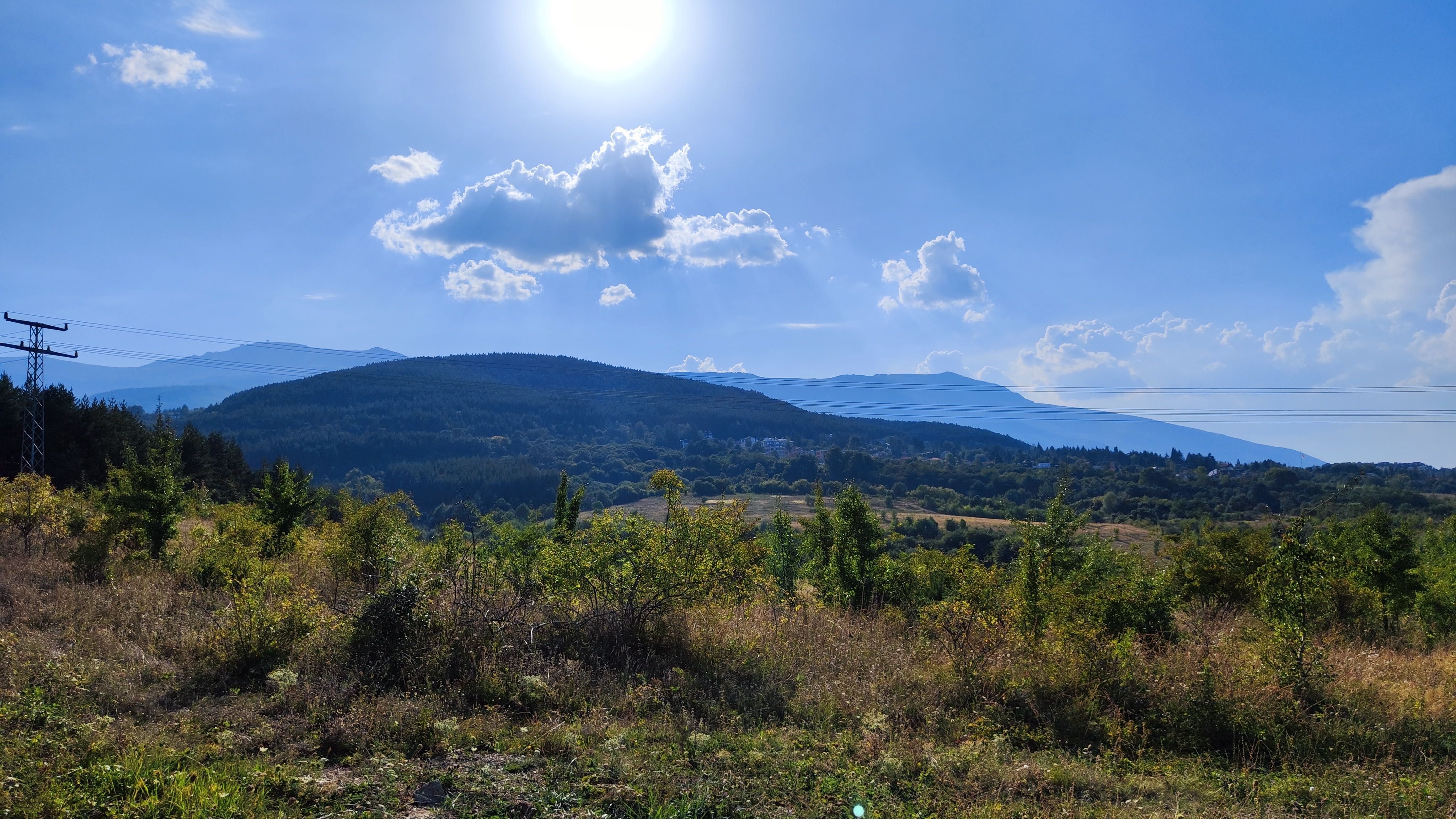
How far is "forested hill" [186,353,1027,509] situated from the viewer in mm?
117312

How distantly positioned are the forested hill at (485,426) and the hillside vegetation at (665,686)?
93520mm

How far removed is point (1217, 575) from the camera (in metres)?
13.7

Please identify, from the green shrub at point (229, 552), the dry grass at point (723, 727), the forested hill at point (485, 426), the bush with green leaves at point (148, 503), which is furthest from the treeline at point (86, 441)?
the forested hill at point (485, 426)

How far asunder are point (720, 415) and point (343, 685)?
17828 cm

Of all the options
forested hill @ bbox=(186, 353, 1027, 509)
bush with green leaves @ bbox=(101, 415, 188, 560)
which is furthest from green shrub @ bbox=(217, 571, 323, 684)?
forested hill @ bbox=(186, 353, 1027, 509)

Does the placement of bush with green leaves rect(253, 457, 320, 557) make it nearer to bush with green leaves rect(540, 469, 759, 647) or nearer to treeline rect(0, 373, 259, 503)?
bush with green leaves rect(540, 469, 759, 647)

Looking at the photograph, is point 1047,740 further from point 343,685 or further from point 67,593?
point 67,593

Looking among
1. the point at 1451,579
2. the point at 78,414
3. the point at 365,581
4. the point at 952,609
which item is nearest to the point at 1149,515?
the point at 1451,579

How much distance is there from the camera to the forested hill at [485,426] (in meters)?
117

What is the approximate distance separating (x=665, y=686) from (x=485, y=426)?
16076cm

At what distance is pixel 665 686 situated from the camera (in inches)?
311

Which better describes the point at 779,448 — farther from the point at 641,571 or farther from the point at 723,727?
the point at 723,727

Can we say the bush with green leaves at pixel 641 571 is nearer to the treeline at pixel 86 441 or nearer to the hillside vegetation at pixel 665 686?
the hillside vegetation at pixel 665 686

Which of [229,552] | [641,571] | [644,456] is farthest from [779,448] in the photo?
[641,571]
